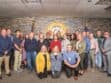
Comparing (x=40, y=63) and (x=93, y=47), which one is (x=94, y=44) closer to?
(x=93, y=47)

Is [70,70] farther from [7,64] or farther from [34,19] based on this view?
[34,19]

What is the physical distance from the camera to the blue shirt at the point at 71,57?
1002cm

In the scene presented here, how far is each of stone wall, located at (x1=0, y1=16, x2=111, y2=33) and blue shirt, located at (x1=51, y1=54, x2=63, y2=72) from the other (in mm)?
6780

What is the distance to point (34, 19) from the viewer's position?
16.8m

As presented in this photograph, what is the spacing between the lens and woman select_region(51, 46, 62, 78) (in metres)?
10.0

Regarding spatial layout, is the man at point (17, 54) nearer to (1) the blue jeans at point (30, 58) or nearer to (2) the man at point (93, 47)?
(1) the blue jeans at point (30, 58)

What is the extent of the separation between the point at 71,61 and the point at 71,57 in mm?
138

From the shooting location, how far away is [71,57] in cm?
1002

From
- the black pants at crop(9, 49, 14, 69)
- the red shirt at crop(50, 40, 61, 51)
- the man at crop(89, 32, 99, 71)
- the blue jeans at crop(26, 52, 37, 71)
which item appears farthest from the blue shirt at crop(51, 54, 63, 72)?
the black pants at crop(9, 49, 14, 69)

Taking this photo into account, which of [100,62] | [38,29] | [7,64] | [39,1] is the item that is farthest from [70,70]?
[38,29]

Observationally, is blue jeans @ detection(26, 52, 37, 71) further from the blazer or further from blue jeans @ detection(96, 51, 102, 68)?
blue jeans @ detection(96, 51, 102, 68)

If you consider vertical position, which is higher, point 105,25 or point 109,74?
point 105,25

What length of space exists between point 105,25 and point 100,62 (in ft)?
22.1

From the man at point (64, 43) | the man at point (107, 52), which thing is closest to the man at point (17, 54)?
the man at point (64, 43)
